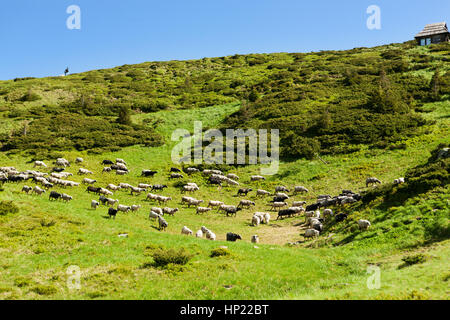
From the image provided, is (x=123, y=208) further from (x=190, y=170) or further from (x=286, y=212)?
(x=190, y=170)

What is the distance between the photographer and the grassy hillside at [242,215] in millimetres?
12531

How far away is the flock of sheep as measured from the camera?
23312mm

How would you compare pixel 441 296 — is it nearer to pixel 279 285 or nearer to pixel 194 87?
pixel 279 285

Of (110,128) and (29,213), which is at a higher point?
(110,128)

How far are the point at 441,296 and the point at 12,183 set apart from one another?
3278 cm

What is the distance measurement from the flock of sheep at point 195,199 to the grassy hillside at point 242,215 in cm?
84

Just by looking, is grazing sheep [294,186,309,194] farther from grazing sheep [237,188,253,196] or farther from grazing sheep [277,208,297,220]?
grazing sheep [277,208,297,220]

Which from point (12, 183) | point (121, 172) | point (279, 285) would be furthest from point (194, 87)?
point (279, 285)

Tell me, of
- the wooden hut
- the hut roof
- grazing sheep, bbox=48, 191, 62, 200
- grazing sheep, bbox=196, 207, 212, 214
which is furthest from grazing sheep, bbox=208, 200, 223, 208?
the hut roof

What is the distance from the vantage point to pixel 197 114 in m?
67.2

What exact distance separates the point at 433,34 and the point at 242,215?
317 feet

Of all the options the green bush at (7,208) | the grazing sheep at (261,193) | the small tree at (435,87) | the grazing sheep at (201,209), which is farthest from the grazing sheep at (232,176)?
the small tree at (435,87)

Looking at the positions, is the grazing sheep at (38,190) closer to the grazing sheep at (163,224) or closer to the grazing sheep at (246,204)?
the grazing sheep at (163,224)

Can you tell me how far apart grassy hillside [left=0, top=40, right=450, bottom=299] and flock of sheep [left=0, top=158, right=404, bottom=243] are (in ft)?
2.75
